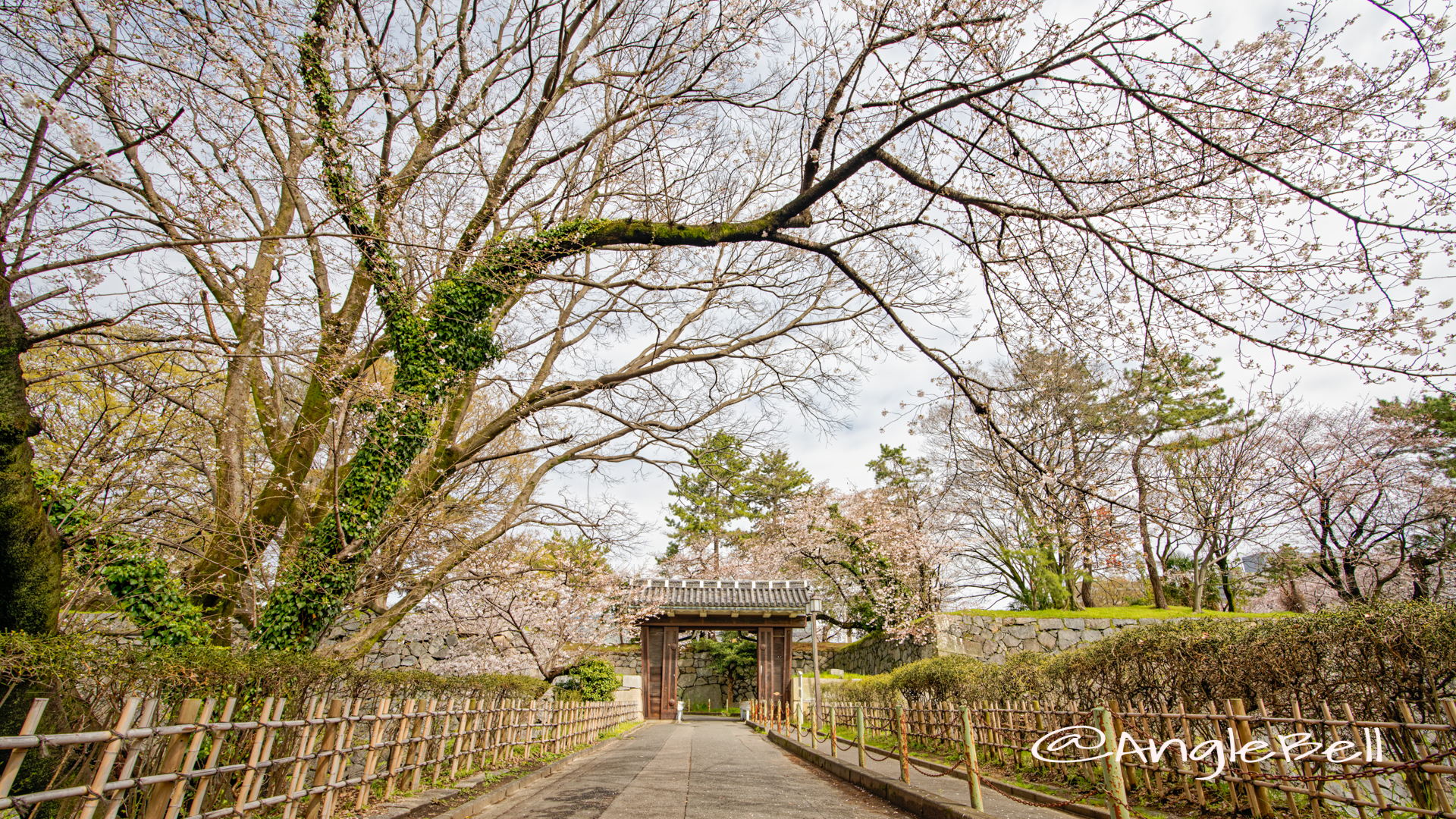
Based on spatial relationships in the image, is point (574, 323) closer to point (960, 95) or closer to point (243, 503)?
point (243, 503)

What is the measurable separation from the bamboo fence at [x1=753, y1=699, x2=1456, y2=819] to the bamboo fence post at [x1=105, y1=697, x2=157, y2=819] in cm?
468

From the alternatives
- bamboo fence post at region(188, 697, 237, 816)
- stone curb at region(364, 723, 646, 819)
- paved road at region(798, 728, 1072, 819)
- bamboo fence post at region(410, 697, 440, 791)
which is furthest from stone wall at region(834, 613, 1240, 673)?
bamboo fence post at region(188, 697, 237, 816)

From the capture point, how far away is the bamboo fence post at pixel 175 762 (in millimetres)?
2818

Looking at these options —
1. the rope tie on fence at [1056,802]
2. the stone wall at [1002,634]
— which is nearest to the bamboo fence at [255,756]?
the rope tie on fence at [1056,802]

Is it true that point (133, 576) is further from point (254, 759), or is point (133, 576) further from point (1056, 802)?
point (1056, 802)

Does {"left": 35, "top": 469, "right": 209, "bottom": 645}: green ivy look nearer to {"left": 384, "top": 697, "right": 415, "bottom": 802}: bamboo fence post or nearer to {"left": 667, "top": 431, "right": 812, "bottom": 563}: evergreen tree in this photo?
{"left": 384, "top": 697, "right": 415, "bottom": 802}: bamboo fence post

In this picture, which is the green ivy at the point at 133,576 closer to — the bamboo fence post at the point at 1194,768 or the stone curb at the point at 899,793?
the stone curb at the point at 899,793

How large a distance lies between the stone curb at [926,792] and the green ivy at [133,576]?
633 centimetres

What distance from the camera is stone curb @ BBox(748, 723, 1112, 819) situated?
4.52 meters

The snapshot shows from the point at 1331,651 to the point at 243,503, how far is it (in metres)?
9.62

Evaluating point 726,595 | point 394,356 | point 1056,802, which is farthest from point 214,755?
point 726,595

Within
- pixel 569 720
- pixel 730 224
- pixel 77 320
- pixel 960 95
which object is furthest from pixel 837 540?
pixel 77 320

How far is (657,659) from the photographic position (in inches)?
846

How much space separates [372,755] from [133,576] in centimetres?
287
